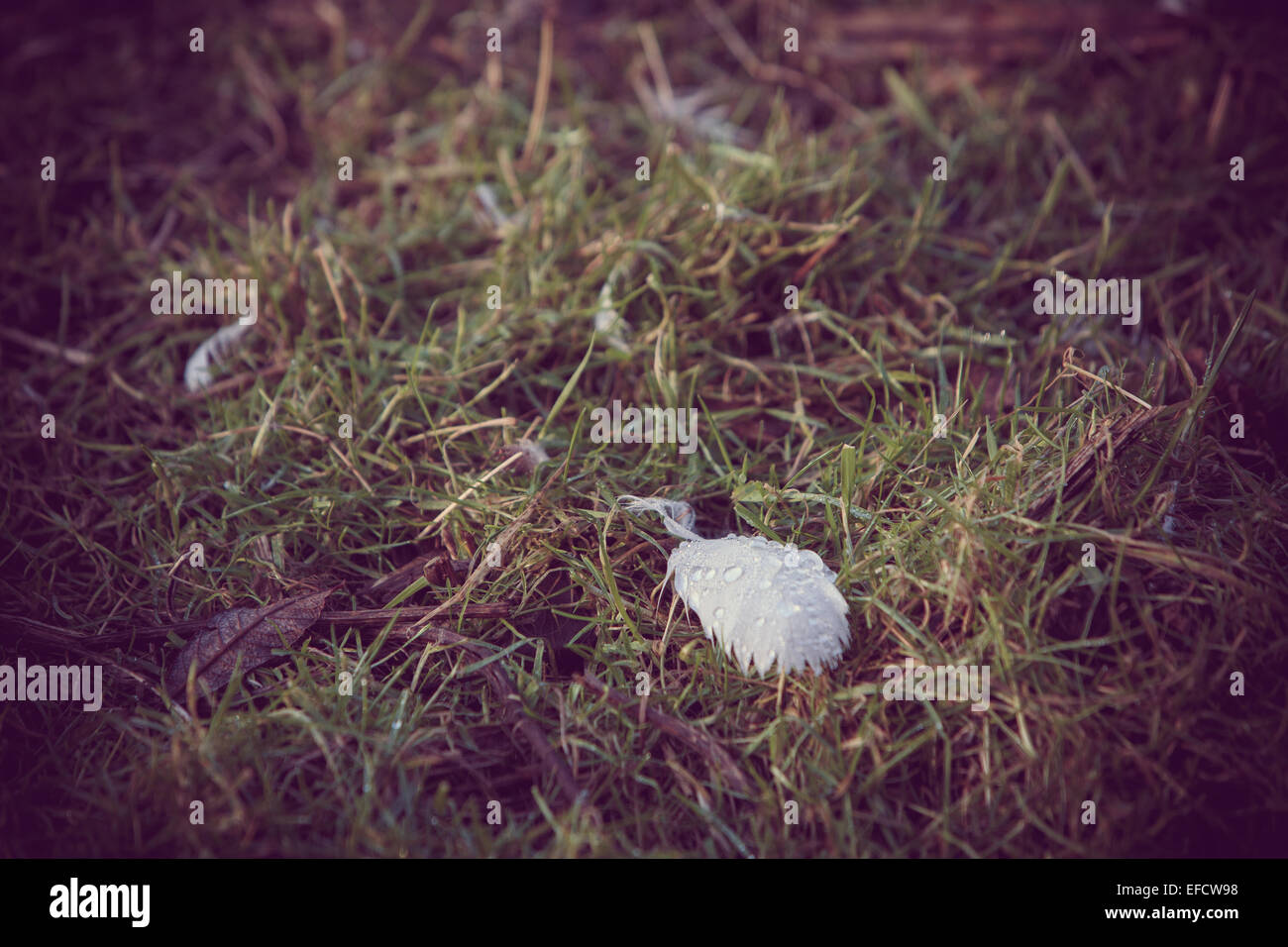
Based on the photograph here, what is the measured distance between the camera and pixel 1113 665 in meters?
1.68

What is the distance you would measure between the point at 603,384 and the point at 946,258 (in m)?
1.00

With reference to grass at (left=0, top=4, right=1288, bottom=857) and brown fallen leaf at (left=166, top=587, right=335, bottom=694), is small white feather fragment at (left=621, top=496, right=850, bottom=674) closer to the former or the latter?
grass at (left=0, top=4, right=1288, bottom=857)

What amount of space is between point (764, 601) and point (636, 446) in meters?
0.59

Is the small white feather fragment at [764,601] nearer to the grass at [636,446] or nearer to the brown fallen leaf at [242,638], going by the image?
the grass at [636,446]

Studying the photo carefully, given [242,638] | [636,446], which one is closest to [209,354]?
[242,638]

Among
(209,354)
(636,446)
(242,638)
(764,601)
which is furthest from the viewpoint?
(209,354)

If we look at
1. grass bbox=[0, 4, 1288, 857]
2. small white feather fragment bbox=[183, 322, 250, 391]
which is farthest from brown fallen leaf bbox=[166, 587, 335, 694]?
small white feather fragment bbox=[183, 322, 250, 391]

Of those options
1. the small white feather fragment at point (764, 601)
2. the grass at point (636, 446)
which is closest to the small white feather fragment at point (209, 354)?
the grass at point (636, 446)

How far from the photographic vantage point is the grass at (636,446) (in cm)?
159

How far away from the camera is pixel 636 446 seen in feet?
7.01

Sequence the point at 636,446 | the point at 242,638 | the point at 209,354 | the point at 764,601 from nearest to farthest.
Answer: the point at 764,601 → the point at 242,638 → the point at 636,446 → the point at 209,354

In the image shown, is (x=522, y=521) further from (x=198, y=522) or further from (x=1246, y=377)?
(x=1246, y=377)

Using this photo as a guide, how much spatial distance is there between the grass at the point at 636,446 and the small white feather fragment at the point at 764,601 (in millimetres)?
77

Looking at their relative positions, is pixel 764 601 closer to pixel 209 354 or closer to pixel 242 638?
pixel 242 638
